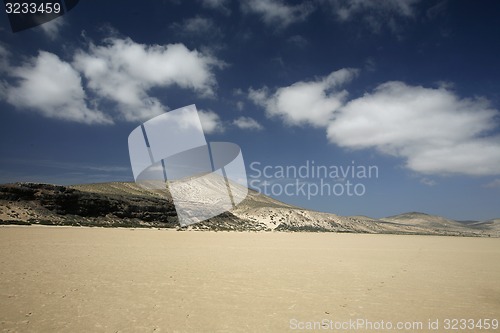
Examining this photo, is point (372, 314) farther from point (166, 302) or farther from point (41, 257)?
point (41, 257)

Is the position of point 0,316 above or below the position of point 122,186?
below

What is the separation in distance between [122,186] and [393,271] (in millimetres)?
74223

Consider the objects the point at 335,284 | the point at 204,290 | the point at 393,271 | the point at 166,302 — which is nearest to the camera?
the point at 166,302

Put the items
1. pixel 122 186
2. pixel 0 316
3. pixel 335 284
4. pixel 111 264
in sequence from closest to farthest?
1. pixel 0 316
2. pixel 335 284
3. pixel 111 264
4. pixel 122 186

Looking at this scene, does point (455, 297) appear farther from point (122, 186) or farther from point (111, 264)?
point (122, 186)

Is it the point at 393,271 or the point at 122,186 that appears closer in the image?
the point at 393,271

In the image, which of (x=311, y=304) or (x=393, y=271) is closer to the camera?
(x=311, y=304)

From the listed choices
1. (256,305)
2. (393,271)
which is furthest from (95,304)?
(393,271)

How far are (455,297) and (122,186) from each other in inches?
3062

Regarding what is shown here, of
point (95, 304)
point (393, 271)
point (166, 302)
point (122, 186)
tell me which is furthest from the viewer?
point (122, 186)

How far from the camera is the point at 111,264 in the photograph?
11664mm

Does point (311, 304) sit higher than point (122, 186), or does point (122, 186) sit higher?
point (122, 186)

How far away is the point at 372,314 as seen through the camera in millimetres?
6754

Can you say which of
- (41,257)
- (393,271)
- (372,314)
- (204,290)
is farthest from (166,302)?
(393,271)
